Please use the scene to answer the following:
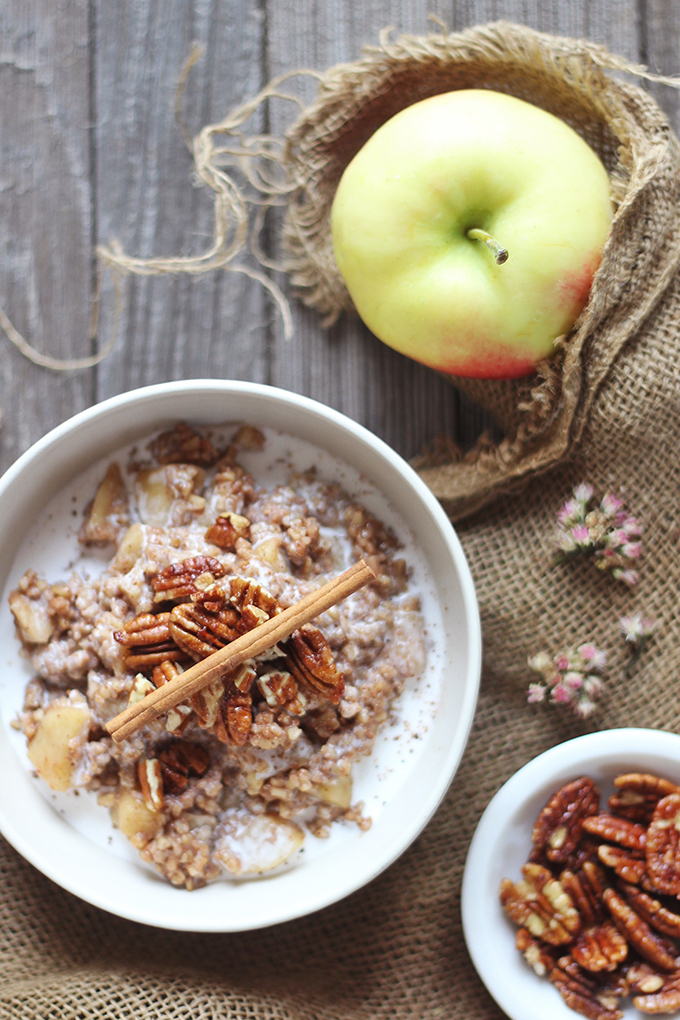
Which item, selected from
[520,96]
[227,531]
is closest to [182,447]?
[227,531]

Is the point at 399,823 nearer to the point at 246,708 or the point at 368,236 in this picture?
the point at 246,708

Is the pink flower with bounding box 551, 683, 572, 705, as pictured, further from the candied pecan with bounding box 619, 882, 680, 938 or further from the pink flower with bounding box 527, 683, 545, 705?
the candied pecan with bounding box 619, 882, 680, 938

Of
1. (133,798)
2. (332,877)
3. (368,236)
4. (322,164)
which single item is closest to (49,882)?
(133,798)

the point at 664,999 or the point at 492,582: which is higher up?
the point at 492,582

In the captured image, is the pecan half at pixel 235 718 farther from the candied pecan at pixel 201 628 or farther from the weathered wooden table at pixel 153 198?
the weathered wooden table at pixel 153 198

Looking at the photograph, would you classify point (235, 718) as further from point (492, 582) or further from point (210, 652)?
point (492, 582)

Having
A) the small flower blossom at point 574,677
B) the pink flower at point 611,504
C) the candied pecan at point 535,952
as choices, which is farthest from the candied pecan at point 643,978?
the pink flower at point 611,504

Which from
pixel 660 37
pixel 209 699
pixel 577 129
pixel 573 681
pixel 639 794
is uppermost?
pixel 660 37
